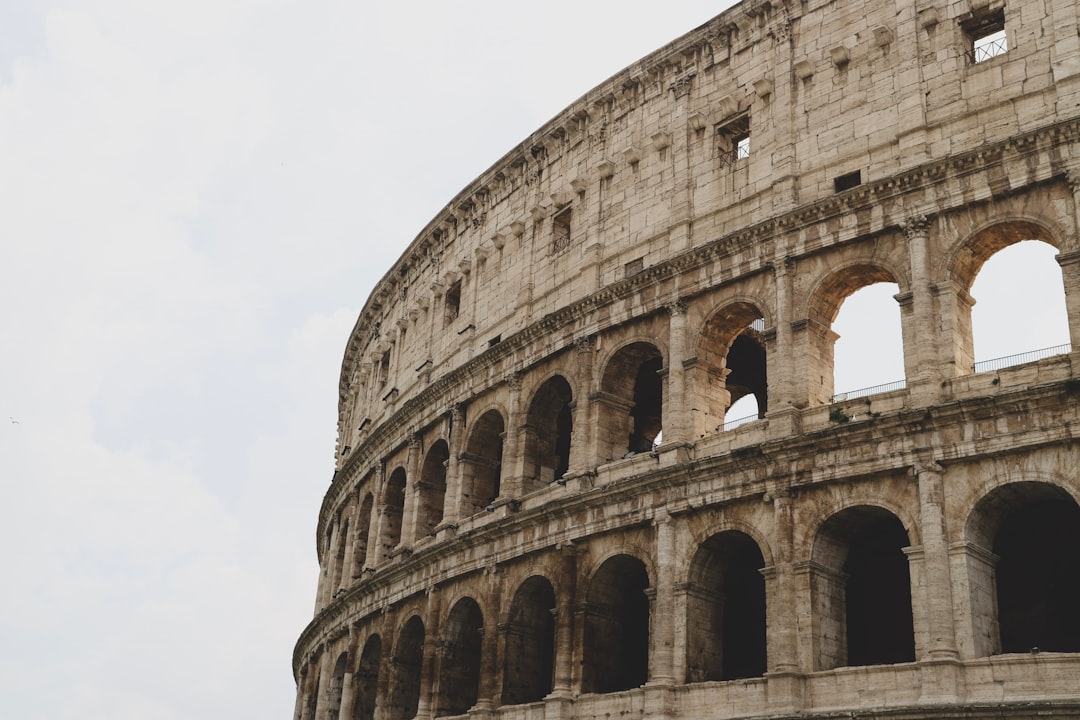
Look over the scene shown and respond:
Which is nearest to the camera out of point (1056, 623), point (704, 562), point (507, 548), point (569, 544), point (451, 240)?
point (1056, 623)

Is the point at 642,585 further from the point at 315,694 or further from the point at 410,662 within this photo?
the point at 315,694

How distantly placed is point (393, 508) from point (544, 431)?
7.12m

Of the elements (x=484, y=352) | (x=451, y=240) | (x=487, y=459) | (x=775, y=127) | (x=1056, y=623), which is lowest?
(x=1056, y=623)

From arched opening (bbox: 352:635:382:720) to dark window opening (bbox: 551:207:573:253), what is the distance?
1044cm

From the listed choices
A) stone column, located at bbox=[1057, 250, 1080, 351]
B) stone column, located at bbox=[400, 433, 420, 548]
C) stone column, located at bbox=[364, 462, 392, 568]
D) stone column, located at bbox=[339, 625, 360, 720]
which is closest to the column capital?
stone column, located at bbox=[1057, 250, 1080, 351]

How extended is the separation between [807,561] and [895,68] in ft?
28.8

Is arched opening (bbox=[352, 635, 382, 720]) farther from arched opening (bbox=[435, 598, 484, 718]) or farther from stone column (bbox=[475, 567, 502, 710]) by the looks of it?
stone column (bbox=[475, 567, 502, 710])

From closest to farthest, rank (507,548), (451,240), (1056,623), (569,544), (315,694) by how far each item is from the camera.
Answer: (1056,623)
(569,544)
(507,548)
(451,240)
(315,694)

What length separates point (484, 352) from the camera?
2733 centimetres

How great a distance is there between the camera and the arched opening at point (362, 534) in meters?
32.7

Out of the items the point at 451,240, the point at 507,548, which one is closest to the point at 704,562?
the point at 507,548

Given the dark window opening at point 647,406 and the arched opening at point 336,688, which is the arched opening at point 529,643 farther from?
the arched opening at point 336,688

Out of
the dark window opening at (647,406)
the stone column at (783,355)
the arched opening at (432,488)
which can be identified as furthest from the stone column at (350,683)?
the stone column at (783,355)

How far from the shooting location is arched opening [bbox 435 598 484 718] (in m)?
25.5
